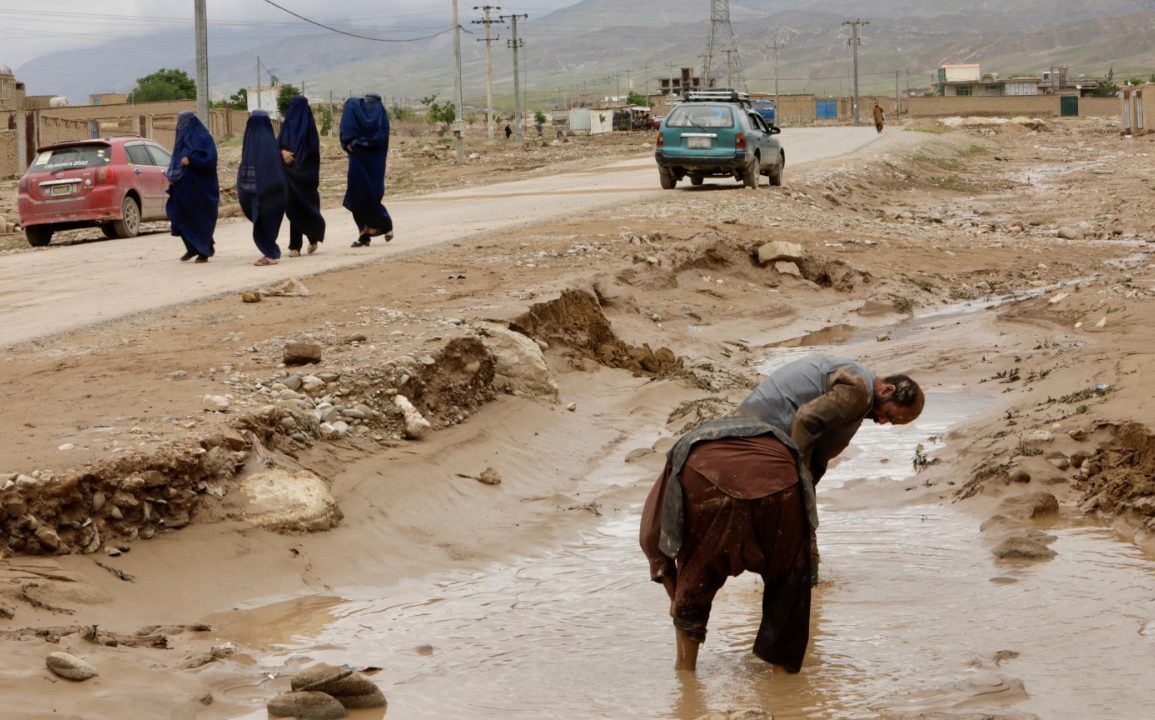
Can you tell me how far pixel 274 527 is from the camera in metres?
6.63

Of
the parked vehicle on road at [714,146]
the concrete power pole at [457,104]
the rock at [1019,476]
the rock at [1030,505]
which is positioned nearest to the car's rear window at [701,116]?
the parked vehicle on road at [714,146]

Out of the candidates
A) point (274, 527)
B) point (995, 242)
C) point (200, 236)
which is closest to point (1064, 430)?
point (274, 527)

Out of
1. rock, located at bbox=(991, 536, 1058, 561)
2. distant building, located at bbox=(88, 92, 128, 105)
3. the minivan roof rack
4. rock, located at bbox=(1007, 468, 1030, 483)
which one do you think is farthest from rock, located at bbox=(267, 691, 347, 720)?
distant building, located at bbox=(88, 92, 128, 105)

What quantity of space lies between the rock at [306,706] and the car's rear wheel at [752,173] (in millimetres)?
18347

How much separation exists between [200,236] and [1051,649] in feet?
35.7

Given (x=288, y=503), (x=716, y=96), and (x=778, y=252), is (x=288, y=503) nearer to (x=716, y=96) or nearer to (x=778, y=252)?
(x=778, y=252)

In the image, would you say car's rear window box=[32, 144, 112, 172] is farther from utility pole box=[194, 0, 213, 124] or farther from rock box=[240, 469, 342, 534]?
rock box=[240, 469, 342, 534]

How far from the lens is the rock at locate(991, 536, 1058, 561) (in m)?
6.73

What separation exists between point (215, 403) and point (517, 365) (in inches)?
109

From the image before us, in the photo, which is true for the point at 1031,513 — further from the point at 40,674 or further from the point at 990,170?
the point at 990,170

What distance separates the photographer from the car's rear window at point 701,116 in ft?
74.7

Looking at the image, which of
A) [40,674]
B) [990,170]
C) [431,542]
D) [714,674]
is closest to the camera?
[40,674]

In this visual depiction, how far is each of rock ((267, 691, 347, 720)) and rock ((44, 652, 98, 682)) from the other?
1.97ft

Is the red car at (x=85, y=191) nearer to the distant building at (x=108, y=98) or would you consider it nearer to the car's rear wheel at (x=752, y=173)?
the car's rear wheel at (x=752, y=173)
